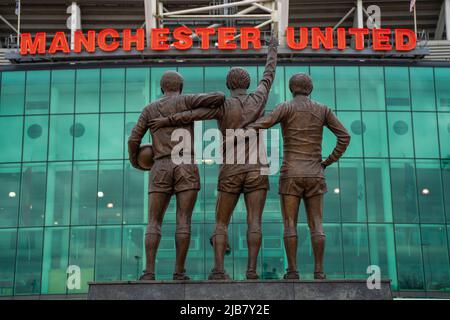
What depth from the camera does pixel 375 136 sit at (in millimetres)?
36594

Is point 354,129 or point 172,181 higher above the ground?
point 354,129

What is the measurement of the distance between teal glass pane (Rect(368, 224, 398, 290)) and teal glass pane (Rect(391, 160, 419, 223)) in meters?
0.75

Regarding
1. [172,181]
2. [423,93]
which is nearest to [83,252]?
[423,93]

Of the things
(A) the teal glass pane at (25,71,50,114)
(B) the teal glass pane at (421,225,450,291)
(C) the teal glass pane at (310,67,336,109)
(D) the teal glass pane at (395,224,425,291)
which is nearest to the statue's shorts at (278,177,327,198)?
(D) the teal glass pane at (395,224,425,291)

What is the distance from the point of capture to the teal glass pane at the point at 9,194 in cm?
3622

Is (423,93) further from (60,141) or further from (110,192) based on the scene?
(60,141)

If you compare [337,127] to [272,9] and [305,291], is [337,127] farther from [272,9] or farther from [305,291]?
[272,9]

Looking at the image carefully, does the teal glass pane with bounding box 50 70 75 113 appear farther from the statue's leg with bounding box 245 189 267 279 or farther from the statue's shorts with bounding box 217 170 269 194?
the statue's leg with bounding box 245 189 267 279

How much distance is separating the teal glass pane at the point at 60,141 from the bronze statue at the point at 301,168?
870 inches

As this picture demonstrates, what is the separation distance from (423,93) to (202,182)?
403 inches

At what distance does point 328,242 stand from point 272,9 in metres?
11.7

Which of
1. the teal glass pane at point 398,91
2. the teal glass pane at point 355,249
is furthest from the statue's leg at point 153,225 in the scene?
the teal glass pane at point 398,91

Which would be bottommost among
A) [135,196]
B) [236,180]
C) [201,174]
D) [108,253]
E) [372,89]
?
[108,253]

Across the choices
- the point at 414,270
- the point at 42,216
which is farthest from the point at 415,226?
the point at 42,216
